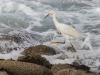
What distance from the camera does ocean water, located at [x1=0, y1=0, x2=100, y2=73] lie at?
7.68 m

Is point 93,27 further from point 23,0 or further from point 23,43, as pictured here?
point 23,0

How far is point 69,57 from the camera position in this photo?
7586mm

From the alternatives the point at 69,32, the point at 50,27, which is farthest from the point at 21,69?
the point at 50,27

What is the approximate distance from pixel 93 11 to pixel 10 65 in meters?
12.4

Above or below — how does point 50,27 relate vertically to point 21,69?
below

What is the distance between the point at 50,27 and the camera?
12.1 m

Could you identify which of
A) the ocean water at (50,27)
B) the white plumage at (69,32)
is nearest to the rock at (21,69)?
the ocean water at (50,27)

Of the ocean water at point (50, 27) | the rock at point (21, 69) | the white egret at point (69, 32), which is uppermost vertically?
the rock at point (21, 69)

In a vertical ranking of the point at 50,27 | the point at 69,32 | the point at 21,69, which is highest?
the point at 21,69

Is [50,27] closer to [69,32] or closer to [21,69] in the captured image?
[69,32]

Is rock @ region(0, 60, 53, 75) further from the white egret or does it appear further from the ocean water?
the white egret

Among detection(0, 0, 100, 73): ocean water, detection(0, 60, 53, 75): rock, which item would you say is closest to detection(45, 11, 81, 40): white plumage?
detection(0, 0, 100, 73): ocean water

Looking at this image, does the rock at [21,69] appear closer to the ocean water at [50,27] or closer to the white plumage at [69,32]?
the ocean water at [50,27]

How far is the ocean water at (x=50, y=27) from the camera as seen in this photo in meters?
7.68
